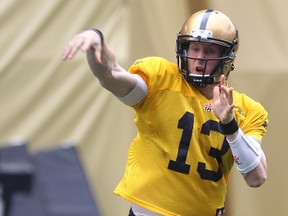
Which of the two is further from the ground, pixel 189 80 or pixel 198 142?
pixel 189 80

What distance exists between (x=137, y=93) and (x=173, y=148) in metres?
0.27

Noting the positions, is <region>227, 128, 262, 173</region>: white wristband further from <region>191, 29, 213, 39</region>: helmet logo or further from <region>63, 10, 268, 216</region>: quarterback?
<region>191, 29, 213, 39</region>: helmet logo

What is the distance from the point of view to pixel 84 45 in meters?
2.53

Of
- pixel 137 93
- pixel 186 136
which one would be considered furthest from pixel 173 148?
pixel 137 93

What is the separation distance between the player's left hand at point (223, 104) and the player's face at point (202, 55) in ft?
0.57

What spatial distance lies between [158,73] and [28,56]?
3.68ft

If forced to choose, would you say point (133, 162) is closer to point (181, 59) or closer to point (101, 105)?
point (181, 59)

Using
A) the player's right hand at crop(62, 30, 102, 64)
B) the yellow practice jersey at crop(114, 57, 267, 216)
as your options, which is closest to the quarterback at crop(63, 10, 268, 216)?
the yellow practice jersey at crop(114, 57, 267, 216)

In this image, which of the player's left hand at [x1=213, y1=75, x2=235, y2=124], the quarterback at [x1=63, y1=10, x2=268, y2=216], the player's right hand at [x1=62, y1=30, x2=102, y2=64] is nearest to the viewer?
the player's right hand at [x1=62, y1=30, x2=102, y2=64]

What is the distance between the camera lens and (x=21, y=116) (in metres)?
3.89

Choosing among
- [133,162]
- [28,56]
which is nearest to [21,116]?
[28,56]

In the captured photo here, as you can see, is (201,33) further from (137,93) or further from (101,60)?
(101,60)

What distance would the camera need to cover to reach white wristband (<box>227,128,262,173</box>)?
2887 mm

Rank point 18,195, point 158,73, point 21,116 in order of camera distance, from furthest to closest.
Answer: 1. point 21,116
2. point 18,195
3. point 158,73
